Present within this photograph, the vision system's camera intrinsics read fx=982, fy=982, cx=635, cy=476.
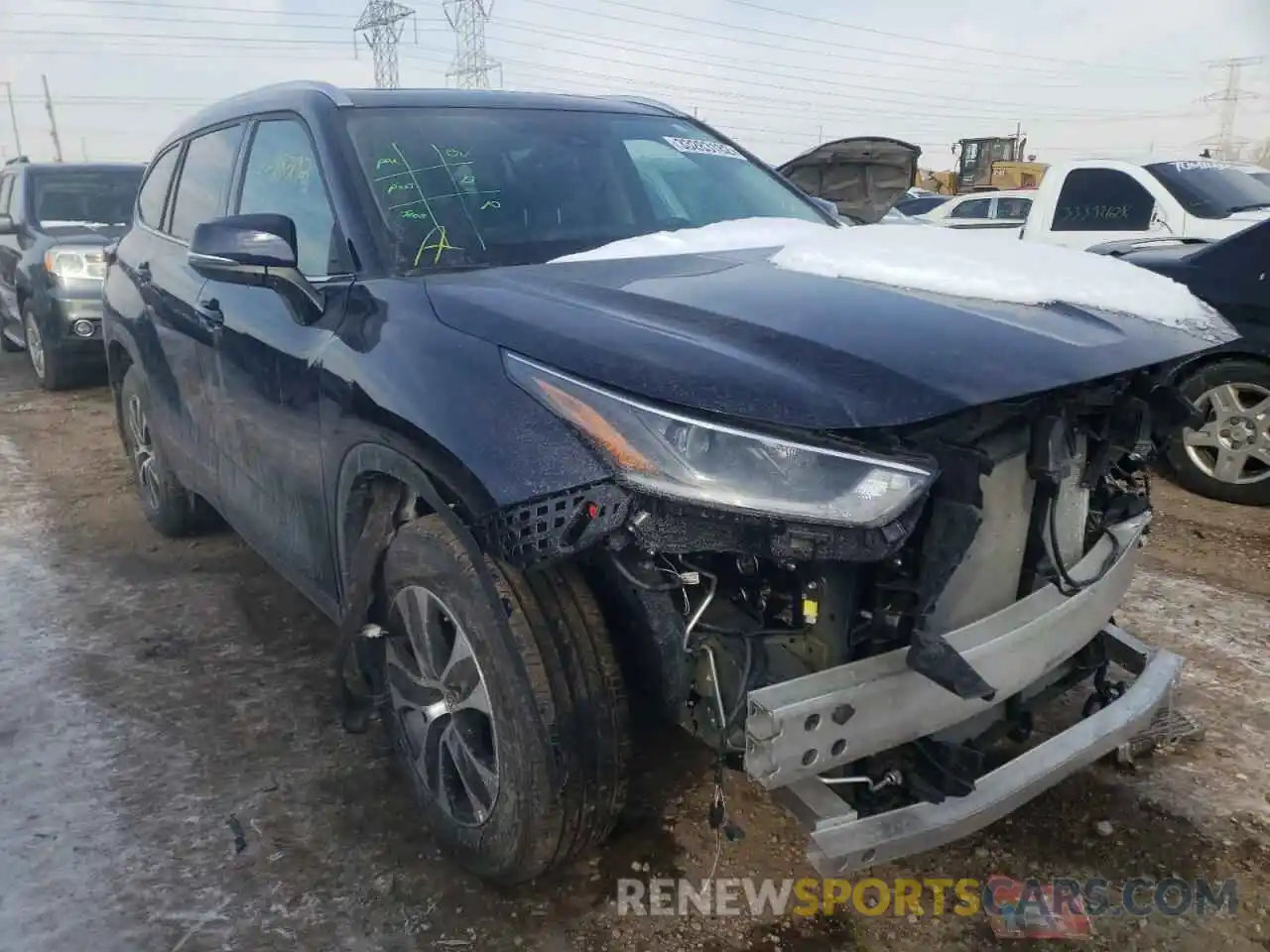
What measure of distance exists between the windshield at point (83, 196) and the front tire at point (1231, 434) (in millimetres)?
8344

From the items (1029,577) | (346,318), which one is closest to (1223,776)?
(1029,577)

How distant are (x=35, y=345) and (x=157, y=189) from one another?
5.14 m

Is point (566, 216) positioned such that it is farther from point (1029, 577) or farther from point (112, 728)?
point (112, 728)

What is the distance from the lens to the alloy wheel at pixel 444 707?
7.11 feet

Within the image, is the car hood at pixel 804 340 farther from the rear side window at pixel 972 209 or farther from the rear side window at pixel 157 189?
the rear side window at pixel 972 209

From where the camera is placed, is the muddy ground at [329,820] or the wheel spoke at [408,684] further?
the wheel spoke at [408,684]

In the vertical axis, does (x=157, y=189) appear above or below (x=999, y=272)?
above

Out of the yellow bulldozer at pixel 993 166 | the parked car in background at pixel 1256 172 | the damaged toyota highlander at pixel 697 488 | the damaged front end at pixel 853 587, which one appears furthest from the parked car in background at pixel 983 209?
the damaged front end at pixel 853 587

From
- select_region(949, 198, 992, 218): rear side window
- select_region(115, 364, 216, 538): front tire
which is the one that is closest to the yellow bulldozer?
select_region(949, 198, 992, 218): rear side window

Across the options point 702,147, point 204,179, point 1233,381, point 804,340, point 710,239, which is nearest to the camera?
point 804,340

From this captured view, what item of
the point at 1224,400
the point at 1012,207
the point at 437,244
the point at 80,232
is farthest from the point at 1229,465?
the point at 1012,207

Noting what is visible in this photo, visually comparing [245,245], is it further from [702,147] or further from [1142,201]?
[1142,201]

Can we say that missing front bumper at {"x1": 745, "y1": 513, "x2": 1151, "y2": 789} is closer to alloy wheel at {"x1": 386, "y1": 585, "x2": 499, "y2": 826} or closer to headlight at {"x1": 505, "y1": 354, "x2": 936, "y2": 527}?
headlight at {"x1": 505, "y1": 354, "x2": 936, "y2": 527}

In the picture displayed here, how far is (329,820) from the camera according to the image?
2594 millimetres
